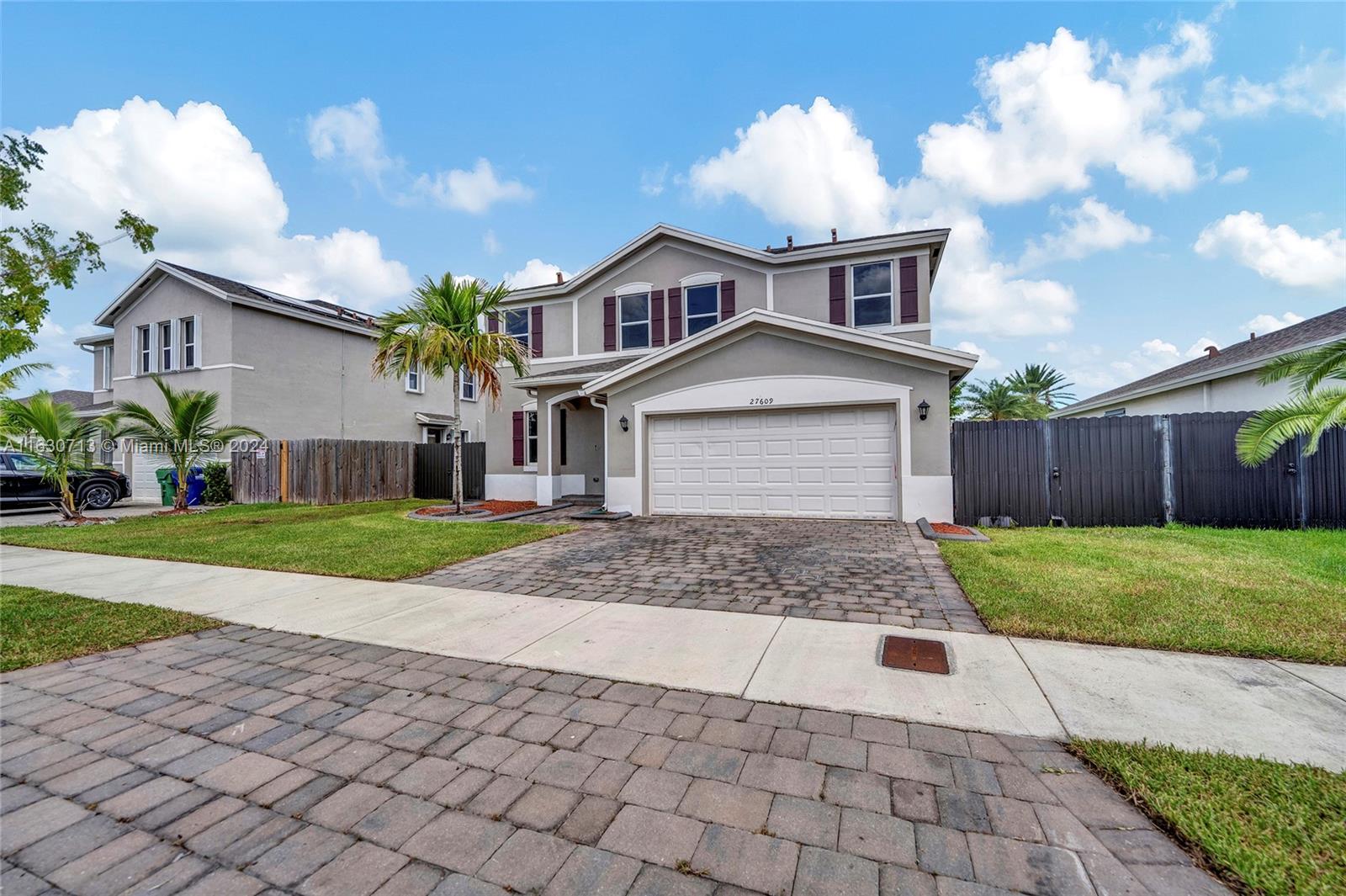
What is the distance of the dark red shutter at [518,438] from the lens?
15438 millimetres

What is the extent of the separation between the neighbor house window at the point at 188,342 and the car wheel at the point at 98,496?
15.3ft

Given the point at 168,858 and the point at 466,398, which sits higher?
the point at 466,398

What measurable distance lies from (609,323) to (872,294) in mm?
7058

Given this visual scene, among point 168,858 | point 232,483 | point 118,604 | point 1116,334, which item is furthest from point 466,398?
point 1116,334

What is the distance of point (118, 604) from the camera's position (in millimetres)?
5195

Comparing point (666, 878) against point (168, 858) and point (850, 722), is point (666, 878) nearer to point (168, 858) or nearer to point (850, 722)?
point (850, 722)

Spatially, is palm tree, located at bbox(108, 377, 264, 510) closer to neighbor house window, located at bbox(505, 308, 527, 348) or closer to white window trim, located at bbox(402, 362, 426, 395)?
neighbor house window, located at bbox(505, 308, 527, 348)

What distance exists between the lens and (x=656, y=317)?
48.9ft

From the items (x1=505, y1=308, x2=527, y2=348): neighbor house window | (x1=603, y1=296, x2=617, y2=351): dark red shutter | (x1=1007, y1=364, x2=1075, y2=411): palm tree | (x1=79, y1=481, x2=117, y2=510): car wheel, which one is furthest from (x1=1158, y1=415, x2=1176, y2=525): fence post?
(x1=79, y1=481, x2=117, y2=510): car wheel

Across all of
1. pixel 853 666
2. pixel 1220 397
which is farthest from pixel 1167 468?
pixel 853 666

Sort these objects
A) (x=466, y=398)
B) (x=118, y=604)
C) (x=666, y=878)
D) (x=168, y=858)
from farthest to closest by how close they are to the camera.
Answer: (x=466, y=398) → (x=118, y=604) → (x=168, y=858) → (x=666, y=878)

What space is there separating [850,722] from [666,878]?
1397mm

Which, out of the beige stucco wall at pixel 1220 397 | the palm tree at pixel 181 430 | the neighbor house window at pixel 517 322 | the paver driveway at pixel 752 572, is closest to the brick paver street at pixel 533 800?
the paver driveway at pixel 752 572

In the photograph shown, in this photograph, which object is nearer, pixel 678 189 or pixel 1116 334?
pixel 678 189
